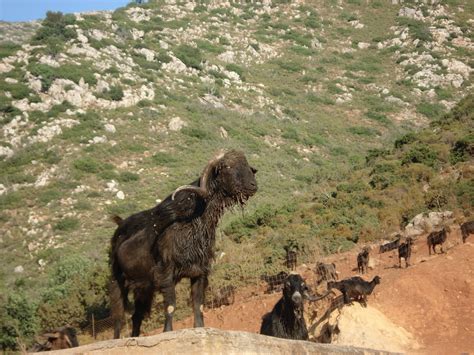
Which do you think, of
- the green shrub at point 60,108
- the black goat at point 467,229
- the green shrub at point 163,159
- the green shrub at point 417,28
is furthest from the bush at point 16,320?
the green shrub at point 417,28

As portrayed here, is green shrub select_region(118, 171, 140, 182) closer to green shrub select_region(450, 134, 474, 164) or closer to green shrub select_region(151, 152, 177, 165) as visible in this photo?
green shrub select_region(151, 152, 177, 165)

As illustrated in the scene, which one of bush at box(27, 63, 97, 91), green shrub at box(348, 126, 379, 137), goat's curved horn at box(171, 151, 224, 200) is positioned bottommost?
goat's curved horn at box(171, 151, 224, 200)

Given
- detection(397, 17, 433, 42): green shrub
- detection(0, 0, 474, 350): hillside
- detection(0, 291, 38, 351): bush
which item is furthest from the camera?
detection(397, 17, 433, 42): green shrub

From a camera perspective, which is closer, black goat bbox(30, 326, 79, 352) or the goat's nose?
the goat's nose

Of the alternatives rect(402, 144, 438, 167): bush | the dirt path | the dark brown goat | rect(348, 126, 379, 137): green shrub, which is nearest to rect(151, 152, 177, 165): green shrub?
rect(402, 144, 438, 167): bush

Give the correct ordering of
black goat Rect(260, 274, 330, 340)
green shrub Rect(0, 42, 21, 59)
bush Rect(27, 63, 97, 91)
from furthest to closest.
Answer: green shrub Rect(0, 42, 21, 59) → bush Rect(27, 63, 97, 91) → black goat Rect(260, 274, 330, 340)

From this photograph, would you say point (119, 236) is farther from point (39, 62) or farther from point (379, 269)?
point (39, 62)

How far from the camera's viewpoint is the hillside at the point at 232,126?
18453mm

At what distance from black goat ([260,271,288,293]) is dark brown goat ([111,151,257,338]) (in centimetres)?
718

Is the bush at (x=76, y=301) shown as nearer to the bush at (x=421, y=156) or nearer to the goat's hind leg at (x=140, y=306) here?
the goat's hind leg at (x=140, y=306)

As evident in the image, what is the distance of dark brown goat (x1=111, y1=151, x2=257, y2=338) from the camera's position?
6398mm

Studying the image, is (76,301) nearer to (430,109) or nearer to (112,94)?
(112,94)

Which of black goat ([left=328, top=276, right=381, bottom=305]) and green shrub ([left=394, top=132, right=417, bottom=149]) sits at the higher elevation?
green shrub ([left=394, top=132, right=417, bottom=149])

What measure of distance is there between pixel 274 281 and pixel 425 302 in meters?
4.07
